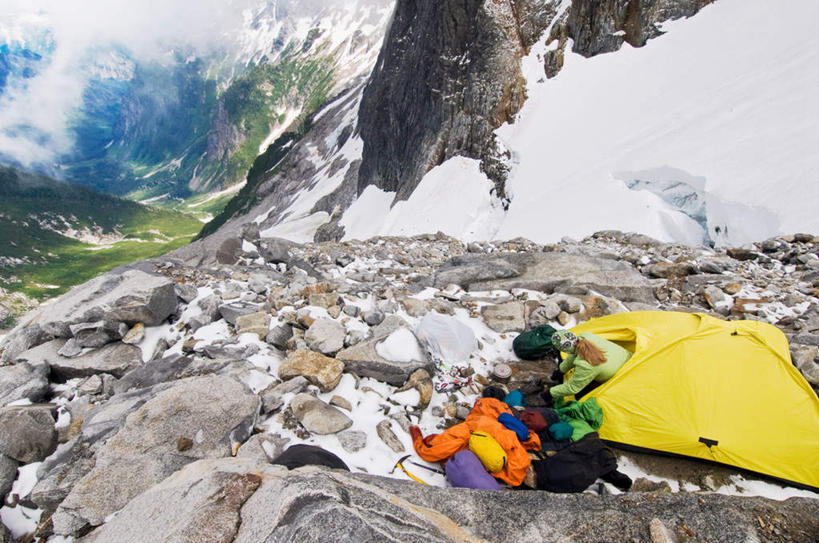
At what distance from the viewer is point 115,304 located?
231 inches

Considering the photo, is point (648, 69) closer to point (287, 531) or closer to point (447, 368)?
point (447, 368)

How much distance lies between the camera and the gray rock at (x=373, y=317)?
677 centimetres

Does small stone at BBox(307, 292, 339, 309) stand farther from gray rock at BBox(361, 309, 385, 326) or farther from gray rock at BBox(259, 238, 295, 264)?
gray rock at BBox(259, 238, 295, 264)

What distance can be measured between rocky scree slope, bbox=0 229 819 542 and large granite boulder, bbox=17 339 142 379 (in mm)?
25

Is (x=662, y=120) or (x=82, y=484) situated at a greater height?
(x=662, y=120)

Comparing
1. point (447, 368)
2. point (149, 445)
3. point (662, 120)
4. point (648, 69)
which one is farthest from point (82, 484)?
point (648, 69)

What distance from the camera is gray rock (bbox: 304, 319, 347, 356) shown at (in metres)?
5.73

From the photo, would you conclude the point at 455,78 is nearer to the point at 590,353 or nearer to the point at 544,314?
the point at 544,314

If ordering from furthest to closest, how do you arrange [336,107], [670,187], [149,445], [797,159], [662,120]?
[336,107], [662,120], [670,187], [797,159], [149,445]

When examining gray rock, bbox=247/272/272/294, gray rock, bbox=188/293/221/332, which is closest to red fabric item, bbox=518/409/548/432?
gray rock, bbox=188/293/221/332

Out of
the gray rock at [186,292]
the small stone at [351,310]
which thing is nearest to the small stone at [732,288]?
the small stone at [351,310]

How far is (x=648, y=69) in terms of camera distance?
70.3ft

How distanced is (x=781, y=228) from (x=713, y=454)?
37.5 feet

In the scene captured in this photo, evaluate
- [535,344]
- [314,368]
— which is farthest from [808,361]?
[314,368]
